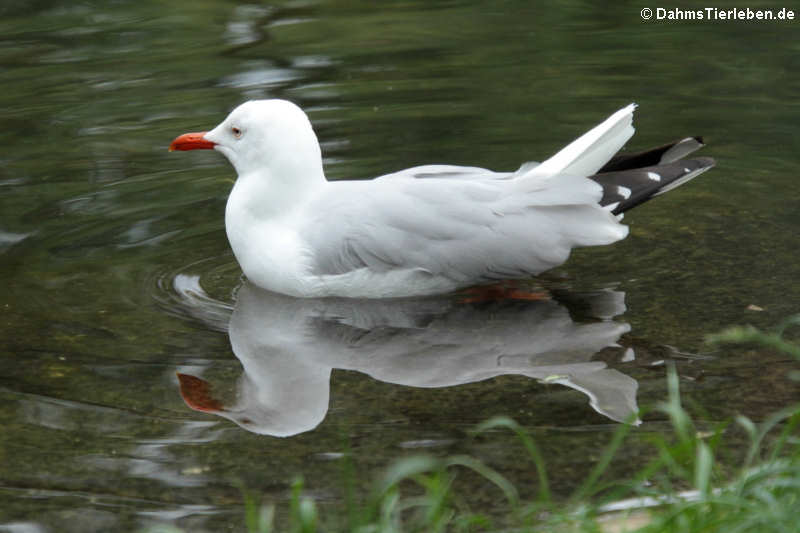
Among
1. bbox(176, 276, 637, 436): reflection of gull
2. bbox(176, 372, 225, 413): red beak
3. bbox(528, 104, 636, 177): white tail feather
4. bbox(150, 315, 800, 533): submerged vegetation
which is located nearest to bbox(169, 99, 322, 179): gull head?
bbox(176, 276, 637, 436): reflection of gull

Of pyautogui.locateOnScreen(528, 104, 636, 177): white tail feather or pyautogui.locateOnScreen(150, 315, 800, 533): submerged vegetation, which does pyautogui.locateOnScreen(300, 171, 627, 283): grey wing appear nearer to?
pyautogui.locateOnScreen(528, 104, 636, 177): white tail feather

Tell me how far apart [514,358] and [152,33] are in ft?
21.3

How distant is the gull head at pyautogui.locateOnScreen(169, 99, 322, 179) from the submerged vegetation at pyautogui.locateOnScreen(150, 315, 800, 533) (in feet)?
6.95

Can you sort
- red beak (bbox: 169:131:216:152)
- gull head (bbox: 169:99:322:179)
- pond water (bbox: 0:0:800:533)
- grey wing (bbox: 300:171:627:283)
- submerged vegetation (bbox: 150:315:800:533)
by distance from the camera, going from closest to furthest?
submerged vegetation (bbox: 150:315:800:533) → pond water (bbox: 0:0:800:533) → grey wing (bbox: 300:171:627:283) → gull head (bbox: 169:99:322:179) → red beak (bbox: 169:131:216:152)

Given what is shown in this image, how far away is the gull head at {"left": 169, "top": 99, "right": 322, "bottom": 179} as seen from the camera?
5.64 meters

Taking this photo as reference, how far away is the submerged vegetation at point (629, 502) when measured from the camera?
3070 millimetres

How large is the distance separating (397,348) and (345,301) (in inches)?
22.8

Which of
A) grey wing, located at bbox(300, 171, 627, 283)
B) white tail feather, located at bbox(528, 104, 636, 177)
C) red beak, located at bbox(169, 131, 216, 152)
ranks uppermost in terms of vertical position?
red beak, located at bbox(169, 131, 216, 152)

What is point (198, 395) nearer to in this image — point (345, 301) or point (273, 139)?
point (345, 301)

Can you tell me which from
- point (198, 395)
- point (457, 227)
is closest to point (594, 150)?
point (457, 227)

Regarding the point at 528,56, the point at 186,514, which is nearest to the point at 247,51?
the point at 528,56

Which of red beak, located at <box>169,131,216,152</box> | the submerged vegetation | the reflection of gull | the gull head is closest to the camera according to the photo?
the submerged vegetation

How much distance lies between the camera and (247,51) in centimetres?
980

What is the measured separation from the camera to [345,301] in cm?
553
